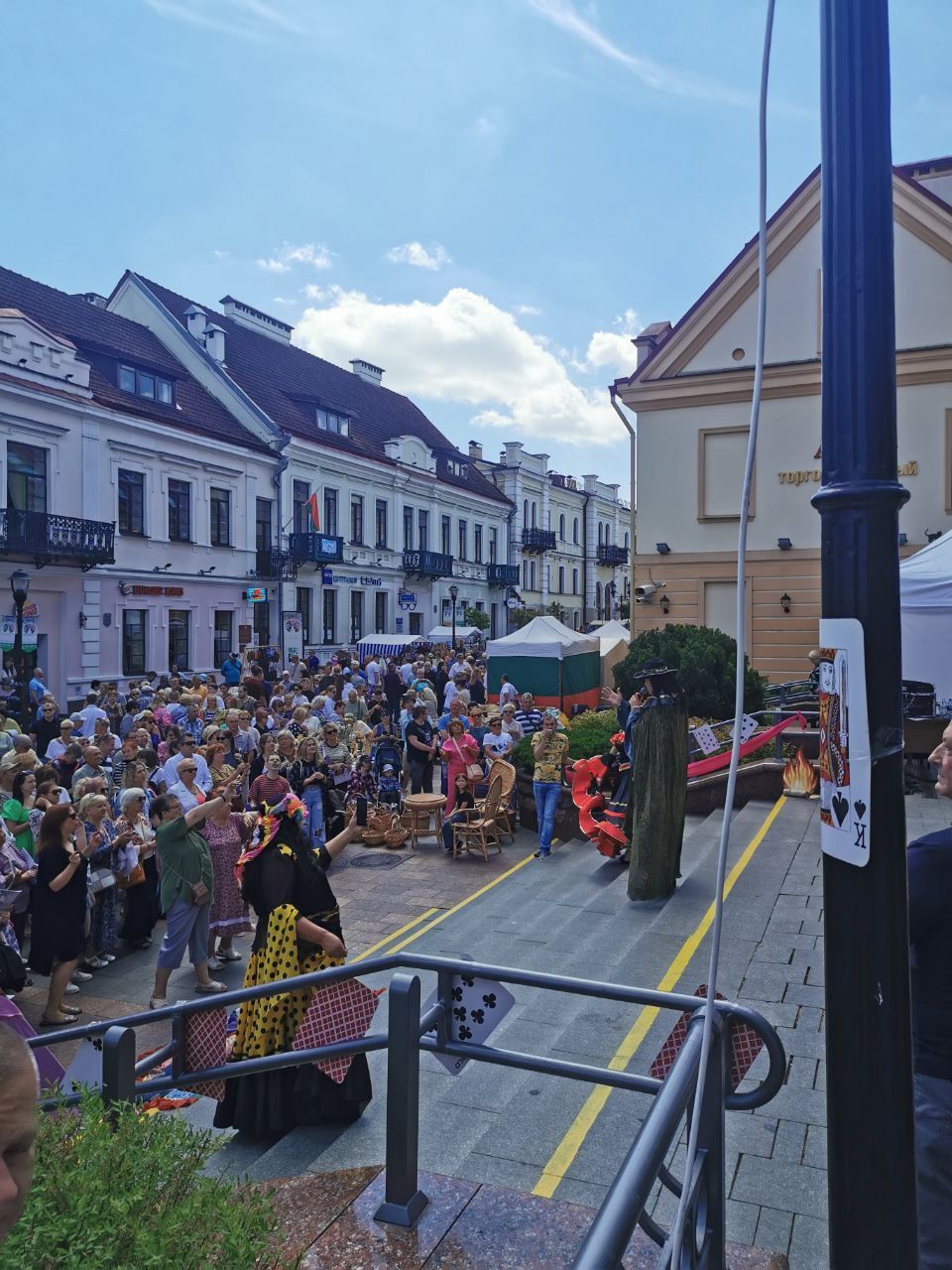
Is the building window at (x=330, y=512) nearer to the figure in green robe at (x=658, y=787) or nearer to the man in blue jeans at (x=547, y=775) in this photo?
the man in blue jeans at (x=547, y=775)

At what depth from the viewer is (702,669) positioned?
52.2 feet

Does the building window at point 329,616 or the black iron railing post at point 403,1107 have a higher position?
the building window at point 329,616

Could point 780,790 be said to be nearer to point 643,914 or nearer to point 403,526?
point 643,914

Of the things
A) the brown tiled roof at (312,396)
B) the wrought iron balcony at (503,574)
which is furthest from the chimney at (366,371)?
the wrought iron balcony at (503,574)

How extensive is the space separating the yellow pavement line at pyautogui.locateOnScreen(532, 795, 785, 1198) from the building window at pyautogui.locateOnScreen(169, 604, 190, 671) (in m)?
23.5

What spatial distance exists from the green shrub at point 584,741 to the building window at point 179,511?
18.2 m

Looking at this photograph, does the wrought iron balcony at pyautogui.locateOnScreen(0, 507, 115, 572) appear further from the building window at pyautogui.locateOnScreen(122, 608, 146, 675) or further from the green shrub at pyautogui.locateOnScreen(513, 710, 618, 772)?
the green shrub at pyautogui.locateOnScreen(513, 710, 618, 772)

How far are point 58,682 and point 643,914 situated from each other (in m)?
21.1

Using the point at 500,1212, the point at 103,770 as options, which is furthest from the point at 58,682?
the point at 500,1212

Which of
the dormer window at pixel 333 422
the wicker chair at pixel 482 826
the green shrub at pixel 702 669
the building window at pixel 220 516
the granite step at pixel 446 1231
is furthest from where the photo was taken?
the dormer window at pixel 333 422

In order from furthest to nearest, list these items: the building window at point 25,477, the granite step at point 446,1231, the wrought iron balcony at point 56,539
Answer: the building window at point 25,477 < the wrought iron balcony at point 56,539 < the granite step at point 446,1231

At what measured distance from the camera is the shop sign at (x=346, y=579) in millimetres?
36156

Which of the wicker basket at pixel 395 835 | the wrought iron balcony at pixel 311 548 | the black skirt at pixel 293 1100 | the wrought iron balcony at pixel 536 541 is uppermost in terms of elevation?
the wrought iron balcony at pixel 536 541

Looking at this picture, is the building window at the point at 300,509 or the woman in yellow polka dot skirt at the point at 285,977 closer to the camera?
the woman in yellow polka dot skirt at the point at 285,977
